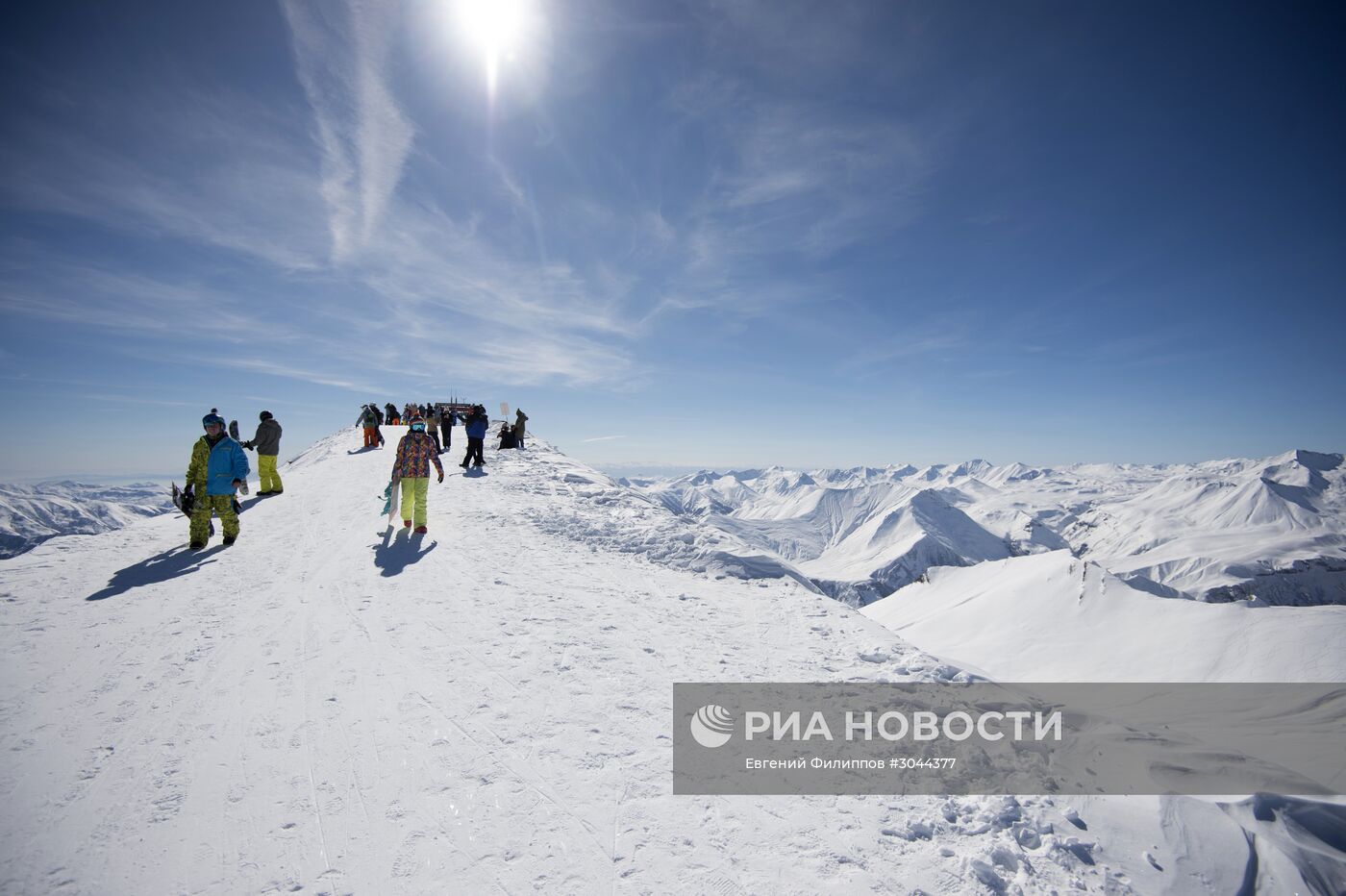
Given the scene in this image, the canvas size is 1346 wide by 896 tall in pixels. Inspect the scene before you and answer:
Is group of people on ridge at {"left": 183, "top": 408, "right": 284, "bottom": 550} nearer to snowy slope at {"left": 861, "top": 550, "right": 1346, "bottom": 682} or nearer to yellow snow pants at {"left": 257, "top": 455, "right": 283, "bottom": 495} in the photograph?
yellow snow pants at {"left": 257, "top": 455, "right": 283, "bottom": 495}

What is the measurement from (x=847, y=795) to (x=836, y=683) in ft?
5.52

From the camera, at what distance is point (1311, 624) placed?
27.8m

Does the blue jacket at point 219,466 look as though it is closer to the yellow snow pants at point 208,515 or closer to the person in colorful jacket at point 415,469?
the yellow snow pants at point 208,515

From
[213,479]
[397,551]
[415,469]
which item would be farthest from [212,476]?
A: [397,551]

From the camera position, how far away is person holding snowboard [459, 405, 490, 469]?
20.9 metres

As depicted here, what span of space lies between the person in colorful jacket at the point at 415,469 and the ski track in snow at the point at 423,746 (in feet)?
9.21

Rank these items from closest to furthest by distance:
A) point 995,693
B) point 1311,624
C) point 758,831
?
point 758,831
point 995,693
point 1311,624

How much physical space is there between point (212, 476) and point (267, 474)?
6.70 m

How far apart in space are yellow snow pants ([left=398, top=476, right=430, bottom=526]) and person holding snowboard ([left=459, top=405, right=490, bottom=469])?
337 inches

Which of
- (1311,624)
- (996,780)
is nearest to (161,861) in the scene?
(996,780)

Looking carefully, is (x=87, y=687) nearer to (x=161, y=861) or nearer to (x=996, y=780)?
(x=161, y=861)

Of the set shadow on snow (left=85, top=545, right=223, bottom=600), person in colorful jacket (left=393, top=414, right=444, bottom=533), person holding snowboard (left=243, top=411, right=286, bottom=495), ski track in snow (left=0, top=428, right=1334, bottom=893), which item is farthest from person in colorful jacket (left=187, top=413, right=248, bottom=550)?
person holding snowboard (left=243, top=411, right=286, bottom=495)

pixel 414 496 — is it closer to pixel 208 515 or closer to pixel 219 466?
pixel 219 466

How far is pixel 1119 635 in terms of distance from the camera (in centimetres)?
3005
